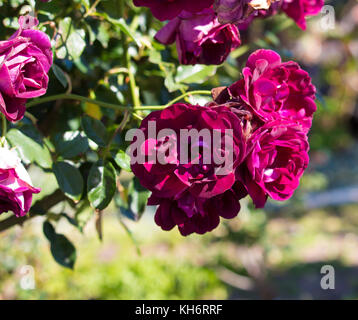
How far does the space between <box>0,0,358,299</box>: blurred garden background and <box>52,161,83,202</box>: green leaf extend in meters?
0.06

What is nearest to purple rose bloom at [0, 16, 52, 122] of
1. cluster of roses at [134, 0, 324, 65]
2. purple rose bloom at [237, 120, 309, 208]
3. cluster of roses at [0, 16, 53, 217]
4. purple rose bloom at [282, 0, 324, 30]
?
cluster of roses at [0, 16, 53, 217]

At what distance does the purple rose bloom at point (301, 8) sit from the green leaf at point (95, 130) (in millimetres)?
341

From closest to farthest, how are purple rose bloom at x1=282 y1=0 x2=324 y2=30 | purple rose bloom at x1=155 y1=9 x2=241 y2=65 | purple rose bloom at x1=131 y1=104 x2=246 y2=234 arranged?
purple rose bloom at x1=131 y1=104 x2=246 y2=234 < purple rose bloom at x1=155 y1=9 x2=241 y2=65 < purple rose bloom at x1=282 y1=0 x2=324 y2=30

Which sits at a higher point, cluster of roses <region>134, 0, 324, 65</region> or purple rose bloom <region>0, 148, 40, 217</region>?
cluster of roses <region>134, 0, 324, 65</region>

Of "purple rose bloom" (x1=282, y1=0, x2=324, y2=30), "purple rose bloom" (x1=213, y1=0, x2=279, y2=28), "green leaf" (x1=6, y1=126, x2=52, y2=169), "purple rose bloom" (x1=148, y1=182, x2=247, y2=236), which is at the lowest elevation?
"purple rose bloom" (x1=148, y1=182, x2=247, y2=236)

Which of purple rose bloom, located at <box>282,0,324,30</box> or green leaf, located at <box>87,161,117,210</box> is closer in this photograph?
green leaf, located at <box>87,161,117,210</box>

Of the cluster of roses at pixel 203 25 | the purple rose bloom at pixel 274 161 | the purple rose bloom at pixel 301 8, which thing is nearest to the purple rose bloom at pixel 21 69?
the cluster of roses at pixel 203 25

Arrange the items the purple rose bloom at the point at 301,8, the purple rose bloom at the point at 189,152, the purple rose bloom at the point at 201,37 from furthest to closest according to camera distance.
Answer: the purple rose bloom at the point at 301,8, the purple rose bloom at the point at 201,37, the purple rose bloom at the point at 189,152

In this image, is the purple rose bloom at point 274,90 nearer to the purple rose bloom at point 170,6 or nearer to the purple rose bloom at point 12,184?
the purple rose bloom at point 170,6

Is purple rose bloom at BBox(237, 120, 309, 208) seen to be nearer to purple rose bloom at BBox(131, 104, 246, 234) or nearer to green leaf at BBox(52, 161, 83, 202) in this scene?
purple rose bloom at BBox(131, 104, 246, 234)

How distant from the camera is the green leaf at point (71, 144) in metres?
0.69

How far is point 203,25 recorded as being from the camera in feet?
1.94

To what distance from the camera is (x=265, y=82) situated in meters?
0.53

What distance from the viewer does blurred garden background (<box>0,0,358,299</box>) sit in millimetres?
789
